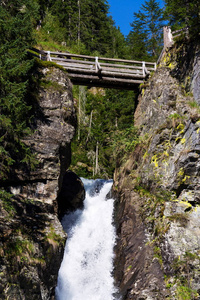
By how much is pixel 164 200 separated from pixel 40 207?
5311 mm

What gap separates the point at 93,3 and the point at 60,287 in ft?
151

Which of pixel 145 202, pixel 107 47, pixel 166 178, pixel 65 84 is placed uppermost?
pixel 107 47

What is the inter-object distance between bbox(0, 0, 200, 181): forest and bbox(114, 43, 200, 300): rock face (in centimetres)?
248

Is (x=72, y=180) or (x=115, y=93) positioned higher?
(x=115, y=93)

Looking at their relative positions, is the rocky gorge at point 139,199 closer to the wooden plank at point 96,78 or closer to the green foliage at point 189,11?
the green foliage at point 189,11

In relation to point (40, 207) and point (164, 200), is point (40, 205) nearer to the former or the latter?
point (40, 207)

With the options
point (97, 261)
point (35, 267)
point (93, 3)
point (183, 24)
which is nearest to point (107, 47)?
point (93, 3)

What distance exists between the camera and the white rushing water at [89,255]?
1118cm

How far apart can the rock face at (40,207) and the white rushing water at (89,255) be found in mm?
2439

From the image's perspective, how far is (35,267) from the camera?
26.8ft

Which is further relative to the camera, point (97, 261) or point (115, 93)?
point (115, 93)

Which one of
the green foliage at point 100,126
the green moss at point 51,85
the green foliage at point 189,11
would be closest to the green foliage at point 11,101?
the green moss at point 51,85

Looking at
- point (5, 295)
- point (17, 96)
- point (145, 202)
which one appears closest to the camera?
point (5, 295)

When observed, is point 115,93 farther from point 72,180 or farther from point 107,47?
point 72,180
